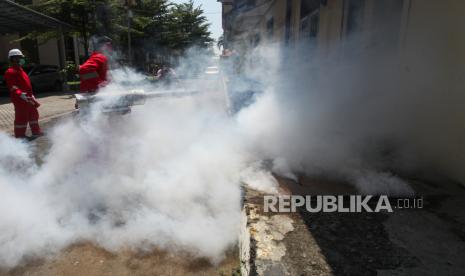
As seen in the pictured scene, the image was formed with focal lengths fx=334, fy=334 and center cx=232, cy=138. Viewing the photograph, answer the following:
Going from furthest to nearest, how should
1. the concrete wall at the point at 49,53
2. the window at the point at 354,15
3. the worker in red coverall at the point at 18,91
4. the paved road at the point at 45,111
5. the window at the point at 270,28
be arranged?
1. the concrete wall at the point at 49,53
2. the window at the point at 270,28
3. the paved road at the point at 45,111
4. the worker in red coverall at the point at 18,91
5. the window at the point at 354,15

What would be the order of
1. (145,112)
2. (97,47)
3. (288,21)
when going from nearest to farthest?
(97,47)
(145,112)
(288,21)

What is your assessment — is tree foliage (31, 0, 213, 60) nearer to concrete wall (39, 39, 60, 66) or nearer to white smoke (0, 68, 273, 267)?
concrete wall (39, 39, 60, 66)

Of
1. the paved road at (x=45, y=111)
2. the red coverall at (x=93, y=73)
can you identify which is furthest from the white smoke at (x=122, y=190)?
the paved road at (x=45, y=111)

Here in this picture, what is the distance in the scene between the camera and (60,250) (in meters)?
2.72

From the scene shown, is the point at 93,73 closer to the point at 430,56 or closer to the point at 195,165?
the point at 195,165

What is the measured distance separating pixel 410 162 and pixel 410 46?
116 centimetres

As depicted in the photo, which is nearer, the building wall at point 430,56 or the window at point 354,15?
the building wall at point 430,56

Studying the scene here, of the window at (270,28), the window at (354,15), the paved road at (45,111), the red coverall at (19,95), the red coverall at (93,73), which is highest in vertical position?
the window at (270,28)

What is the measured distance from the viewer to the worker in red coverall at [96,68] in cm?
434

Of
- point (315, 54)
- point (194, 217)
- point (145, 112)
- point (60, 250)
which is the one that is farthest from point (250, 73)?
point (60, 250)

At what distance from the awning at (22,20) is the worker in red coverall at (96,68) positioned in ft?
31.7

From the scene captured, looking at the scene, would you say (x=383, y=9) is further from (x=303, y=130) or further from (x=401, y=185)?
(x=401, y=185)

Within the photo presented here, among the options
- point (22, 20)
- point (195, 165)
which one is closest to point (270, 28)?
point (195, 165)

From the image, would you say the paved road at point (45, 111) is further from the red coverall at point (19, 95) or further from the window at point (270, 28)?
the window at point (270, 28)
